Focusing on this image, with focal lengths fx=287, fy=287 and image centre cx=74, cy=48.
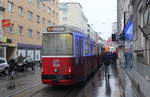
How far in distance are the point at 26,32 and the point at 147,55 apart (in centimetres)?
3579

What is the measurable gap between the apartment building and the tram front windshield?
23.3 metres

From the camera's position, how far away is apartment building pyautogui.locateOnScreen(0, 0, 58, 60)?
3847 cm

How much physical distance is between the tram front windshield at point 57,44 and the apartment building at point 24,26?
23.3 metres

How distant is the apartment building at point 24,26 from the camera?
38.5 m

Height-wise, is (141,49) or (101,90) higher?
(141,49)

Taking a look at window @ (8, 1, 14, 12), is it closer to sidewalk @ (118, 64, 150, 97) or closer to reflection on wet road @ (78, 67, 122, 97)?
reflection on wet road @ (78, 67, 122, 97)

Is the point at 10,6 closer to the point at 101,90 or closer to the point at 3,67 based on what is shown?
the point at 3,67

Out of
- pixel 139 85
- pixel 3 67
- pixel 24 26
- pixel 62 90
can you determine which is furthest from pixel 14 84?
pixel 24 26

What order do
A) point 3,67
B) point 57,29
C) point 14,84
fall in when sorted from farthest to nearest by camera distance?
point 3,67 < point 14,84 < point 57,29

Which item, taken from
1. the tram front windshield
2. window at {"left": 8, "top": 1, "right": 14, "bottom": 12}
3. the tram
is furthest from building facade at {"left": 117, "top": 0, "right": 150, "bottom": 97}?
window at {"left": 8, "top": 1, "right": 14, "bottom": 12}

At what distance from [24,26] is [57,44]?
3154 cm

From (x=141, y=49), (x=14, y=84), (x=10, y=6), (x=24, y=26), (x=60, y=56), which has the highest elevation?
(x=10, y=6)

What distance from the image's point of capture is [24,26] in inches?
1742

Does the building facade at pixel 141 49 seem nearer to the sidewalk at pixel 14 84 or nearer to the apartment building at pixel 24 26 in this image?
the sidewalk at pixel 14 84
